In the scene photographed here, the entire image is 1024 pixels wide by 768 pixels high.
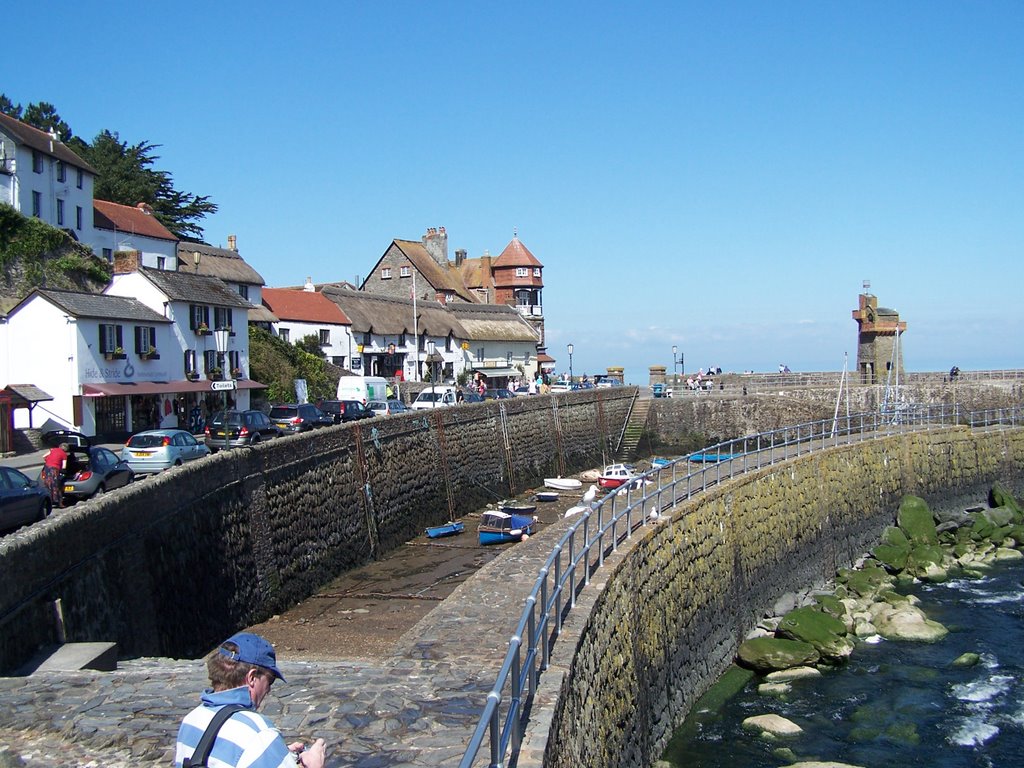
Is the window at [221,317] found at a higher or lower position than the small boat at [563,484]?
higher

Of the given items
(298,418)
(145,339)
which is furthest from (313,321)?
(298,418)

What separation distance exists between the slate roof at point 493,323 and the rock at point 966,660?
49.6 m

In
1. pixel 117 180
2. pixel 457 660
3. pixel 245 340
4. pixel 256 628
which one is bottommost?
pixel 256 628

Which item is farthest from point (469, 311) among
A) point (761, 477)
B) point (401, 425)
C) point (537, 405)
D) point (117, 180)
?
point (761, 477)

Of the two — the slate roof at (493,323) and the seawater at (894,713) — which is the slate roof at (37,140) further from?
the seawater at (894,713)

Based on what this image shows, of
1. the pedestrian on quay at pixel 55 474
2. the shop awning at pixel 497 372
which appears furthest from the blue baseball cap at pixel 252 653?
the shop awning at pixel 497 372

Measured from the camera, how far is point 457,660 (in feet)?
30.8


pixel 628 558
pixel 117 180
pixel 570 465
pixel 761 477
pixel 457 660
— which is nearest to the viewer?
pixel 457 660

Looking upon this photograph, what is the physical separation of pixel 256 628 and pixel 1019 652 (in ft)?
50.6

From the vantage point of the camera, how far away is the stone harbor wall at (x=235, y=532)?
1070cm

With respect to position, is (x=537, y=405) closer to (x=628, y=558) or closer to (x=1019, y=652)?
(x=1019, y=652)

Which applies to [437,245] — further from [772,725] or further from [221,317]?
[772,725]

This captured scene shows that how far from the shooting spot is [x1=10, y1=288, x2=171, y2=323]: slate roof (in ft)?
105

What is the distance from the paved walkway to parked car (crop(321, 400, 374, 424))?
26439mm
